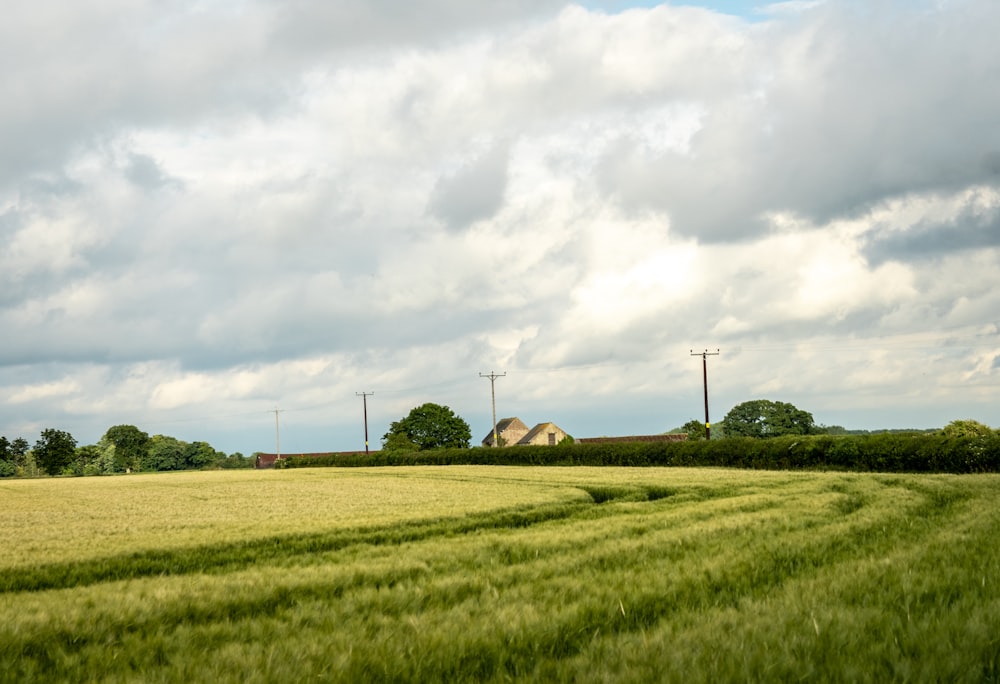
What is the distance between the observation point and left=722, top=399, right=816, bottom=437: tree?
3789 inches

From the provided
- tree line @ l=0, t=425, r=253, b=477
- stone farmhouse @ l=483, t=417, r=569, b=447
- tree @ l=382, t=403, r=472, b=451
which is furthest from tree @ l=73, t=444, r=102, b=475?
stone farmhouse @ l=483, t=417, r=569, b=447

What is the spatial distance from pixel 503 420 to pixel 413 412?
2068cm

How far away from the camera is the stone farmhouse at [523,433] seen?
111 metres

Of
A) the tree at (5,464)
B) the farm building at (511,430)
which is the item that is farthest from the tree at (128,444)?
the farm building at (511,430)

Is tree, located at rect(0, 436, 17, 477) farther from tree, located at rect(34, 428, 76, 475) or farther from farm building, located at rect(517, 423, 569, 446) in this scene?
farm building, located at rect(517, 423, 569, 446)

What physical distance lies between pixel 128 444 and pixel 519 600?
13604 centimetres

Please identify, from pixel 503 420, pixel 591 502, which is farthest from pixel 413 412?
pixel 591 502

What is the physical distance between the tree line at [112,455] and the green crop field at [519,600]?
113 m

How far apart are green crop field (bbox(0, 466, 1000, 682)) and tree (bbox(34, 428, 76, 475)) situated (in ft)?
368

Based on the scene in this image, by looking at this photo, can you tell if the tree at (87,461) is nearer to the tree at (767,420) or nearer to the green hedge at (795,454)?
the green hedge at (795,454)

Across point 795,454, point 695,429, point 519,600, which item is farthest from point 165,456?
point 519,600

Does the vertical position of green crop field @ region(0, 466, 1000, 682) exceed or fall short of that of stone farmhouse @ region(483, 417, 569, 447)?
it exceeds it

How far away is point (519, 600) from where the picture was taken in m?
6.70

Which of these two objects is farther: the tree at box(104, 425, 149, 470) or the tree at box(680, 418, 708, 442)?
the tree at box(104, 425, 149, 470)
